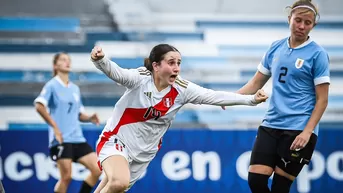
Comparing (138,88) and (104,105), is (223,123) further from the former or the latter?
(138,88)

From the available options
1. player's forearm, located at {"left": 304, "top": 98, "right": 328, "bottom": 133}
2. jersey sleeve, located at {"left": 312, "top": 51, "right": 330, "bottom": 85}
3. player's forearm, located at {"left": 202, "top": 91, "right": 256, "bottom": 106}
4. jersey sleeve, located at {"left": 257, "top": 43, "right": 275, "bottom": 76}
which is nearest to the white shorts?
player's forearm, located at {"left": 202, "top": 91, "right": 256, "bottom": 106}

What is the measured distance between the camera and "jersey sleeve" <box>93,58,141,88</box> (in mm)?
5867

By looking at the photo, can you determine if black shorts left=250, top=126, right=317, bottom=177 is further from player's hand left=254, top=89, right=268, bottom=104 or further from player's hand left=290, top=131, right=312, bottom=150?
player's hand left=254, top=89, right=268, bottom=104

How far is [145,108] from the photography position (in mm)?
6270

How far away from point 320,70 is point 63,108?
14.4 ft

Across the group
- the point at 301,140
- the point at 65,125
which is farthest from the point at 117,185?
the point at 65,125

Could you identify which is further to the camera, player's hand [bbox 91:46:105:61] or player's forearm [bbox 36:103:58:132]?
player's forearm [bbox 36:103:58:132]

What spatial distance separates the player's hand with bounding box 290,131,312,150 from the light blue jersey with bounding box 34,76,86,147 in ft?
13.5

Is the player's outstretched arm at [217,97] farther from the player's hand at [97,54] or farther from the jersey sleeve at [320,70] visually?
the player's hand at [97,54]

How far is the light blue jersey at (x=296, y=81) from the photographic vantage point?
19.5 ft

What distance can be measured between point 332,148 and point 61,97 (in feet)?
12.2

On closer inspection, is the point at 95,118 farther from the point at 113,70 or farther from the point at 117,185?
the point at 113,70

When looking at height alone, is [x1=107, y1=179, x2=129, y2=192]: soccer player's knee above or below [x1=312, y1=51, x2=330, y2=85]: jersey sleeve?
below

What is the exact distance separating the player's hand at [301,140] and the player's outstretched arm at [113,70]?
A: 1.40m
